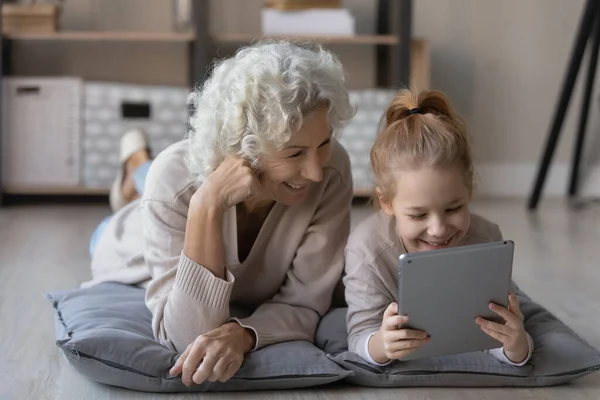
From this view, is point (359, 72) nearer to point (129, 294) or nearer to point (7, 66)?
point (7, 66)

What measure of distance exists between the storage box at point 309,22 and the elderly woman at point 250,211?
1.93 metres

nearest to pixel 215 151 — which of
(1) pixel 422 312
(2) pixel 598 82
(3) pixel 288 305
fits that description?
(3) pixel 288 305

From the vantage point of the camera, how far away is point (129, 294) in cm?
206

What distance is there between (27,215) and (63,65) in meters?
0.79

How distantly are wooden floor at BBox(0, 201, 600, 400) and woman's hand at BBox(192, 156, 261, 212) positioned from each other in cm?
35

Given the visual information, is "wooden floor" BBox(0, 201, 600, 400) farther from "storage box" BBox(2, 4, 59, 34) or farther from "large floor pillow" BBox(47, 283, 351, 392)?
"storage box" BBox(2, 4, 59, 34)

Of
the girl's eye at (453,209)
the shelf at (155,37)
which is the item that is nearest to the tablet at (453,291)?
the girl's eye at (453,209)

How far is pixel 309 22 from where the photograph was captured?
12.4 feet

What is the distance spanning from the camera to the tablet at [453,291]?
1482 mm

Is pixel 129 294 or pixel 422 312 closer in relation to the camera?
pixel 422 312

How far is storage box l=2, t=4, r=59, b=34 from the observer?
372 centimetres

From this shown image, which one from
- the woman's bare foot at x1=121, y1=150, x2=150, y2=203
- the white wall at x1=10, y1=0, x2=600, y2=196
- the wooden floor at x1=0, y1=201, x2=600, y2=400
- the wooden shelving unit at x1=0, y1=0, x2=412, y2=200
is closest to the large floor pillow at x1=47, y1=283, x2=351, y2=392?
the wooden floor at x1=0, y1=201, x2=600, y2=400

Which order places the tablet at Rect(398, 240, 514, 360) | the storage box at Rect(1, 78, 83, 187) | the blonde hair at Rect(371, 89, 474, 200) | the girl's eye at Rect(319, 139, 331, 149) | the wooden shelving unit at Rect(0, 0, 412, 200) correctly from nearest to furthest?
the tablet at Rect(398, 240, 514, 360) < the blonde hair at Rect(371, 89, 474, 200) < the girl's eye at Rect(319, 139, 331, 149) < the wooden shelving unit at Rect(0, 0, 412, 200) < the storage box at Rect(1, 78, 83, 187)

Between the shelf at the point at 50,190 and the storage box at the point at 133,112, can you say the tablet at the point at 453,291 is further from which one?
the shelf at the point at 50,190
